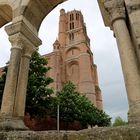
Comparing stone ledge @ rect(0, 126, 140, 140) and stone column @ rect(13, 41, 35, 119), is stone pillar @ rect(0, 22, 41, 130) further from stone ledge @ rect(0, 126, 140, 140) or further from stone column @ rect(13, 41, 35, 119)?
stone ledge @ rect(0, 126, 140, 140)

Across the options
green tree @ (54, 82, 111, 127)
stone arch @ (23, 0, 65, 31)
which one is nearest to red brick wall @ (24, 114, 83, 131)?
green tree @ (54, 82, 111, 127)

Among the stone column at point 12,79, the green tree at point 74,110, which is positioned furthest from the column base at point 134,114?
the green tree at point 74,110

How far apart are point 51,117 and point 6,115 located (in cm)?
1235

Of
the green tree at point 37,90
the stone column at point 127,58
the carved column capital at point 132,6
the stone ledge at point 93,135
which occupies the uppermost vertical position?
the green tree at point 37,90

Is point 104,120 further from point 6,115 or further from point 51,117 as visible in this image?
point 6,115

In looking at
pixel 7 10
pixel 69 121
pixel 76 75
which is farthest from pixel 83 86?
pixel 7 10

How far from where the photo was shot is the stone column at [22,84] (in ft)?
15.4

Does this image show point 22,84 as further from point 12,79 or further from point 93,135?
point 93,135

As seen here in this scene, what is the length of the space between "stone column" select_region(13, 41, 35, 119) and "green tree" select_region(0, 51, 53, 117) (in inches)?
288

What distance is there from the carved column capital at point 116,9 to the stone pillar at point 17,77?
244 centimetres

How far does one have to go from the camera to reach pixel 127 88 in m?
3.33

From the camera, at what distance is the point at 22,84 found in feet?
16.3

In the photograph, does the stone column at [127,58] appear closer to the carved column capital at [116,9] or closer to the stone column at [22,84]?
the carved column capital at [116,9]

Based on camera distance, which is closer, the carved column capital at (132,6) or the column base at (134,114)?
the column base at (134,114)
